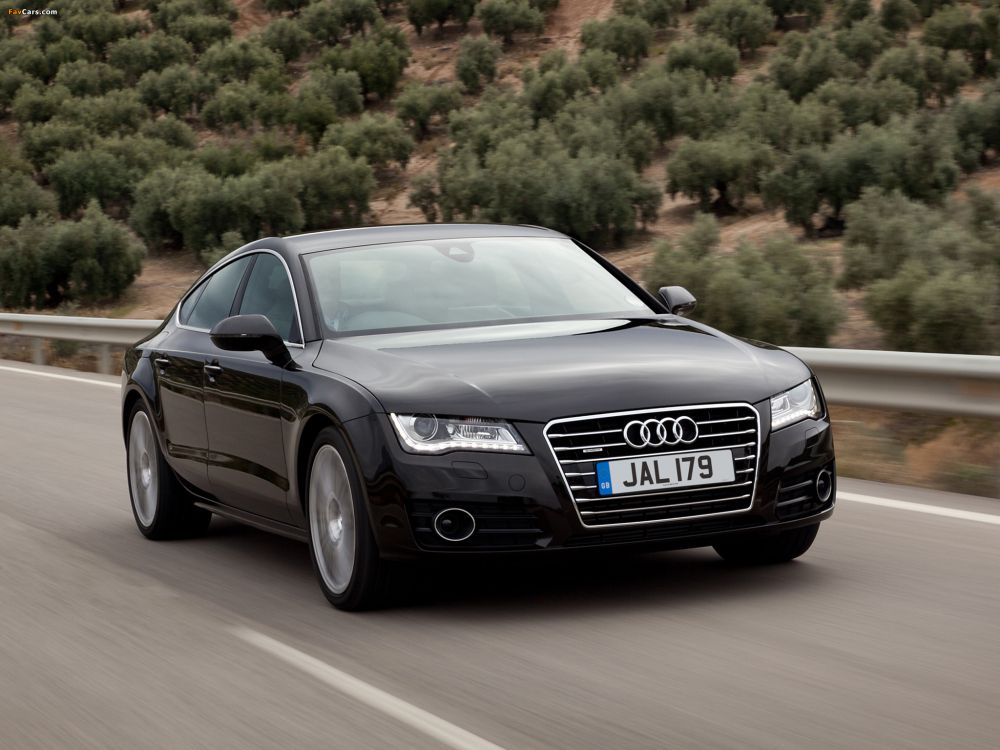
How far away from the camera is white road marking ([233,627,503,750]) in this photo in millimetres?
4238

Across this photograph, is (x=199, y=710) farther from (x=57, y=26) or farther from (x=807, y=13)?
(x=57, y=26)

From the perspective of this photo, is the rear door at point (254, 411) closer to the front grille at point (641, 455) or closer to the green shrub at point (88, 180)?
the front grille at point (641, 455)

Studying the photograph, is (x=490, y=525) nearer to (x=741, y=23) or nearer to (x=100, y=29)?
(x=741, y=23)

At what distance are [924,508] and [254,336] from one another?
3380mm

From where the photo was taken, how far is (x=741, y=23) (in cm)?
6438

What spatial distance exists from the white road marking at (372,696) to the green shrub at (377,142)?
53.9 m

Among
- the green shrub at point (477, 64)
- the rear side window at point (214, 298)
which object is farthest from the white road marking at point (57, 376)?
the green shrub at point (477, 64)

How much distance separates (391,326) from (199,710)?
7.23 ft

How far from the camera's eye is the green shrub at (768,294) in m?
16.8

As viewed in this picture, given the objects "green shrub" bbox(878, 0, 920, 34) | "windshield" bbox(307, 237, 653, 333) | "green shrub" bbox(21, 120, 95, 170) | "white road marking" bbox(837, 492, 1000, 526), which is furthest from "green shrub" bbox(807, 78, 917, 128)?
"windshield" bbox(307, 237, 653, 333)

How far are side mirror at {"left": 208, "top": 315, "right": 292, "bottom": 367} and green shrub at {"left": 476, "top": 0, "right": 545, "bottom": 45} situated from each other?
71907 millimetres

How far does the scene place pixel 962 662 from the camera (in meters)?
4.84

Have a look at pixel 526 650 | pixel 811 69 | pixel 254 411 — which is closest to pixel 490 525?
pixel 526 650

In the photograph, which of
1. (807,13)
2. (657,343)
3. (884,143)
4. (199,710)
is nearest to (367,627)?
(199,710)
